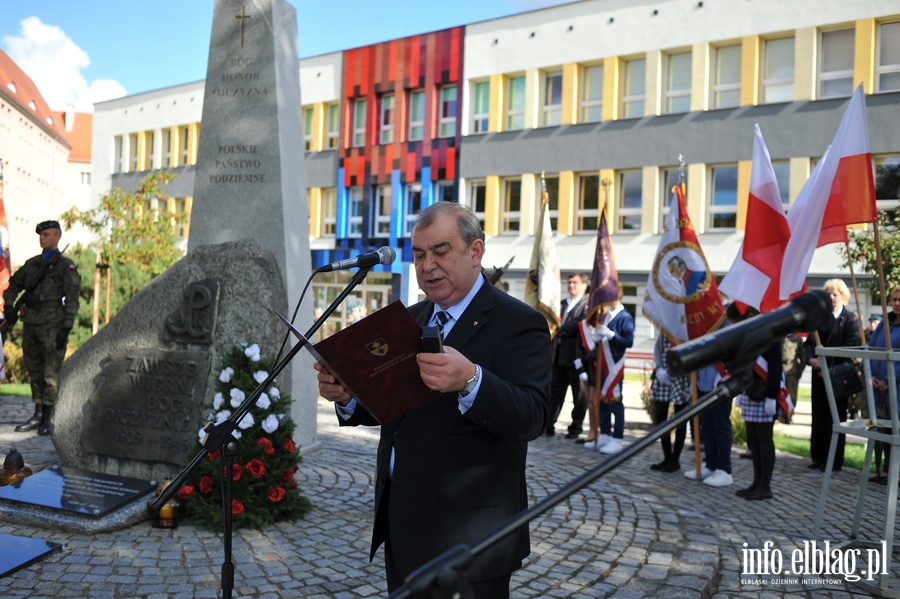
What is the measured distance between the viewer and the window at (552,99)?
27797 mm

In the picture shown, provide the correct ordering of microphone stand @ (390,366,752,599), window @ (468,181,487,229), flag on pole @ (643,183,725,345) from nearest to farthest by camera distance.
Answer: microphone stand @ (390,366,752,599) → flag on pole @ (643,183,725,345) → window @ (468,181,487,229)

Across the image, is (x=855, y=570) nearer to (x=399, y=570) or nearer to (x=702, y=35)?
(x=399, y=570)

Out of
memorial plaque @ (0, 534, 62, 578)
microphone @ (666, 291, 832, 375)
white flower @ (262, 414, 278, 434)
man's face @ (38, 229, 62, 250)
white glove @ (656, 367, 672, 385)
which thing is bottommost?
memorial plaque @ (0, 534, 62, 578)

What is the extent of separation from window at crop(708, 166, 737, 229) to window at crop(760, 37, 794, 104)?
7.93 ft

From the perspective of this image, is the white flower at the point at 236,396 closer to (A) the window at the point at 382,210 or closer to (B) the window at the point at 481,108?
(B) the window at the point at 481,108

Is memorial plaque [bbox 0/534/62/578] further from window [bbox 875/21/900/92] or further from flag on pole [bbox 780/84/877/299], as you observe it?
window [bbox 875/21/900/92]

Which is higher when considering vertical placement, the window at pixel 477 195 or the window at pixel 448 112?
the window at pixel 448 112

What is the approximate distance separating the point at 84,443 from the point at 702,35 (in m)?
23.2

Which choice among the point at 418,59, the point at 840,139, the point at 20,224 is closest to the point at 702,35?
the point at 418,59

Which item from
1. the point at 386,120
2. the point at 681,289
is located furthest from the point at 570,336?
the point at 386,120

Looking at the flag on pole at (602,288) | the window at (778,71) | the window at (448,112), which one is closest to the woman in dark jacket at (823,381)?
the flag on pole at (602,288)

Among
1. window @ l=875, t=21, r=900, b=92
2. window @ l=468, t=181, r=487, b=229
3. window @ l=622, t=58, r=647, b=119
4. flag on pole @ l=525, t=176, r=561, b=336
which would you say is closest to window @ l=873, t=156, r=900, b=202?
window @ l=875, t=21, r=900, b=92

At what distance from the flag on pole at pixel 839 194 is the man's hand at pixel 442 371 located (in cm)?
430

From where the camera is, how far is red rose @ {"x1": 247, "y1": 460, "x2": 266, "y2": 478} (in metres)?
5.40
